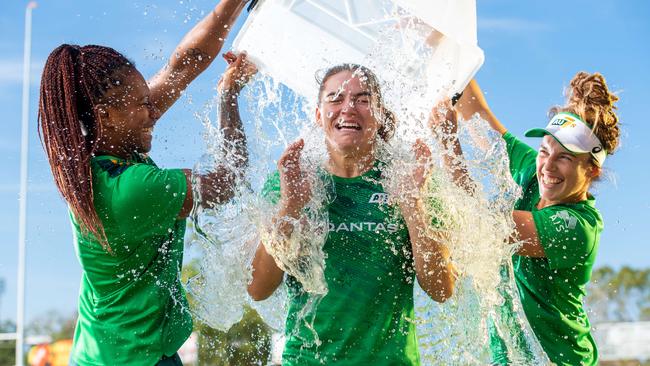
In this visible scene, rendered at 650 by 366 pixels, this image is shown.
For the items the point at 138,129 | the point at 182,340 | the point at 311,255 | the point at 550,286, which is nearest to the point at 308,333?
the point at 311,255

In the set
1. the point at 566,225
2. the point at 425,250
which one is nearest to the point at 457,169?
the point at 425,250

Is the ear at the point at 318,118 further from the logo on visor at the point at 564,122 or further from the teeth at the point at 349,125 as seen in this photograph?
the logo on visor at the point at 564,122

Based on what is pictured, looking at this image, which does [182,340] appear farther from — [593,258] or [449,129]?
[593,258]

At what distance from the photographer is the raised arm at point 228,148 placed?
3324 mm

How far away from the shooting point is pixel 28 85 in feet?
90.9

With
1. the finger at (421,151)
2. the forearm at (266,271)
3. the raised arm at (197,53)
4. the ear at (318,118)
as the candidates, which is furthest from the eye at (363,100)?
the raised arm at (197,53)

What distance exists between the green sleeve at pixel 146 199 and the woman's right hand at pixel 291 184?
42 centimetres

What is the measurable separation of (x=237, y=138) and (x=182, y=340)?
94 cm

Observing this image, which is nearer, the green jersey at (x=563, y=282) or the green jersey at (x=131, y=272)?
the green jersey at (x=131, y=272)

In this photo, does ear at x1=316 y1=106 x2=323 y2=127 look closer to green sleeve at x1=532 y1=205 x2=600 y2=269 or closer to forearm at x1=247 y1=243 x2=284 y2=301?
forearm at x1=247 y1=243 x2=284 y2=301

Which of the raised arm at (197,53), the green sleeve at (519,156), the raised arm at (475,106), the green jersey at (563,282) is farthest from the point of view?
the raised arm at (475,106)

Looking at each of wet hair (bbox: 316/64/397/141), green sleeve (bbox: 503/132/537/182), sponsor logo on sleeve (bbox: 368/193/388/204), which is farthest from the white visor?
sponsor logo on sleeve (bbox: 368/193/388/204)

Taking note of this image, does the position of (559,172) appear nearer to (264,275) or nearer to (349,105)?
(349,105)

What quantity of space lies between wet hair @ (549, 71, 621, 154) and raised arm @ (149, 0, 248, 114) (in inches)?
78.0
